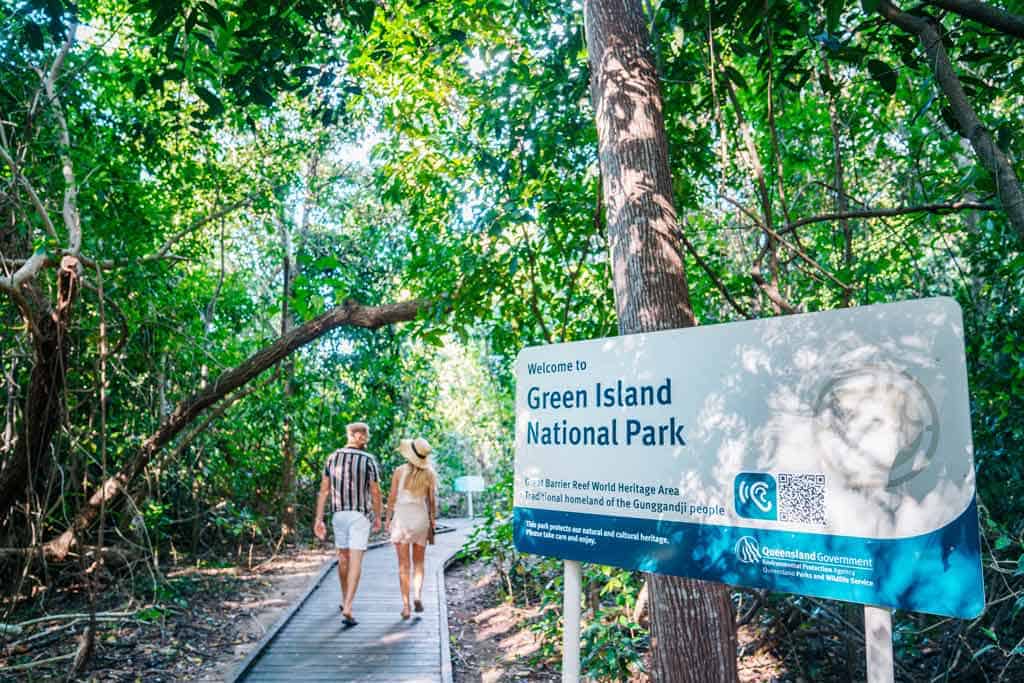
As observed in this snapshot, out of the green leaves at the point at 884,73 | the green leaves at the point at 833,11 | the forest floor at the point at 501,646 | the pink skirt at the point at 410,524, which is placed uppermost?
the green leaves at the point at 884,73

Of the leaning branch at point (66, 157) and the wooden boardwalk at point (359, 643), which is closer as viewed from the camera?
the wooden boardwalk at point (359, 643)

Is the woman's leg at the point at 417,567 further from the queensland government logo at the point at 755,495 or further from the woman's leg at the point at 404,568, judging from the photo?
the queensland government logo at the point at 755,495

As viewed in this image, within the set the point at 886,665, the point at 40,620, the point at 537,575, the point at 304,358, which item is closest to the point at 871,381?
the point at 886,665

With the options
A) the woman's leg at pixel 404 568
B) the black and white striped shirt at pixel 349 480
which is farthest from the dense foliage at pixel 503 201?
the black and white striped shirt at pixel 349 480

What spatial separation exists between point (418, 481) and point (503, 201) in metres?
3.30

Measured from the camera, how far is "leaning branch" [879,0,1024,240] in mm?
2766

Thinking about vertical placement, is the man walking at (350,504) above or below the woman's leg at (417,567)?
above

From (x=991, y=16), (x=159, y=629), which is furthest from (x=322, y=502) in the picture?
(x=991, y=16)

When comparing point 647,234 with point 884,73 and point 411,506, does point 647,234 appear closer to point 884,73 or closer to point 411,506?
point 884,73

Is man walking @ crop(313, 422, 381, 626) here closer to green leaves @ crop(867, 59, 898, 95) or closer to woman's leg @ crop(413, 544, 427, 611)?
woman's leg @ crop(413, 544, 427, 611)

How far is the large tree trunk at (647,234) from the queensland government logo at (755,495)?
99 cm

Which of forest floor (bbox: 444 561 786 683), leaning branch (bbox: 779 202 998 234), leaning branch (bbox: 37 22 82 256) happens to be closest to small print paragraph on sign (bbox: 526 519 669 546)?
leaning branch (bbox: 779 202 998 234)

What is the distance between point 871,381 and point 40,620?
21.4 feet

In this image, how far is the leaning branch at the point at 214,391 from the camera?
7432 millimetres
